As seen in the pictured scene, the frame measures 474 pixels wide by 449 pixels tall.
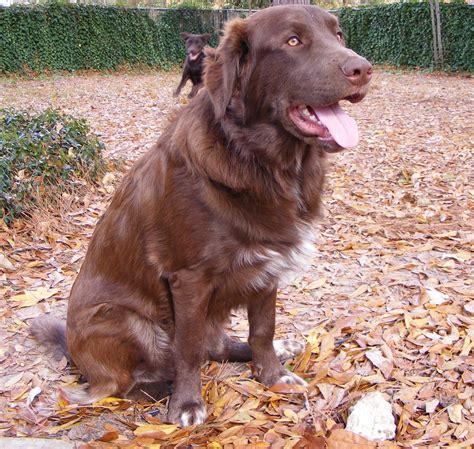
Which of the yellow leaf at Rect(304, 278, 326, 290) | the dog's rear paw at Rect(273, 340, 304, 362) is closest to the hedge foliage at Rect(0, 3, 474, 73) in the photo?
the yellow leaf at Rect(304, 278, 326, 290)

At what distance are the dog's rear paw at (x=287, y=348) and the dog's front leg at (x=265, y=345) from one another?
163 millimetres

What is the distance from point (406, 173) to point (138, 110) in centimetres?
718

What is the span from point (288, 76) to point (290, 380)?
1634mm

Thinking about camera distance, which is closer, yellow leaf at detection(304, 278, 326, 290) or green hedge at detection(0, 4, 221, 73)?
yellow leaf at detection(304, 278, 326, 290)

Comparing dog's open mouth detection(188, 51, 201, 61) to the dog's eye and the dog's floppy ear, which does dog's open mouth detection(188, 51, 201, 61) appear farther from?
the dog's eye

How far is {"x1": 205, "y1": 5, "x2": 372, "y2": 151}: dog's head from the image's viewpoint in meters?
2.42

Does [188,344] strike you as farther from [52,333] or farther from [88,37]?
[88,37]

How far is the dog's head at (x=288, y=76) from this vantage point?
2.42 metres

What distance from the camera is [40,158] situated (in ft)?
18.4

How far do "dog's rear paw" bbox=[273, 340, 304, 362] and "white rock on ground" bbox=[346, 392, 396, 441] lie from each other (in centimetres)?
77

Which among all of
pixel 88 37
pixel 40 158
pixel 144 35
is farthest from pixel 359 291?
pixel 144 35

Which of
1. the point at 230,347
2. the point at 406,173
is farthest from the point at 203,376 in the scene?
the point at 406,173

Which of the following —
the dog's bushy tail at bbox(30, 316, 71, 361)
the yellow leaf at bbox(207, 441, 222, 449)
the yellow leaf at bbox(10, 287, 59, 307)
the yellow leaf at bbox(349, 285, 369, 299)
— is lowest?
the yellow leaf at bbox(10, 287, 59, 307)

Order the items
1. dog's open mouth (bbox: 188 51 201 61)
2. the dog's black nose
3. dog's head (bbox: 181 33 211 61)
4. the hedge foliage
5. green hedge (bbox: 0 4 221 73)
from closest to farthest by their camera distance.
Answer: the dog's black nose → dog's open mouth (bbox: 188 51 201 61) → dog's head (bbox: 181 33 211 61) → the hedge foliage → green hedge (bbox: 0 4 221 73)
